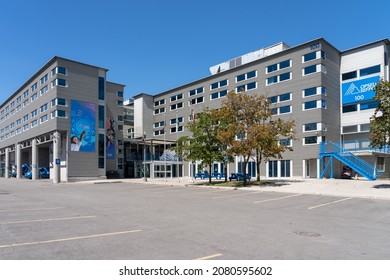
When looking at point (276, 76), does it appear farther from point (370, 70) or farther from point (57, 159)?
point (57, 159)

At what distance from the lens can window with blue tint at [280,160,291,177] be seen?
43.9 m

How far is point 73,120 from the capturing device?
48.9 meters

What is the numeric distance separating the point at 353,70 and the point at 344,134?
28.7 feet

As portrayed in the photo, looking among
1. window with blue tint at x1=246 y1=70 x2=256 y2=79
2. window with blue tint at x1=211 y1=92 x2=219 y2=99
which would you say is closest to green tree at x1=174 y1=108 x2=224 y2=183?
window with blue tint at x1=246 y1=70 x2=256 y2=79

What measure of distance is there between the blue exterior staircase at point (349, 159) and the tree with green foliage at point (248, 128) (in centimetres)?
769

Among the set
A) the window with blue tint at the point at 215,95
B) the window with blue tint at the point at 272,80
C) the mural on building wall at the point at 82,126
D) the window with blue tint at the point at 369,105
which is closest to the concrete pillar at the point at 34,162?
the mural on building wall at the point at 82,126

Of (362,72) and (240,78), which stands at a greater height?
(240,78)

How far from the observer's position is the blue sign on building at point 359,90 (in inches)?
1670

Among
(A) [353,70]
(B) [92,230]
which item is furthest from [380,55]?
(B) [92,230]

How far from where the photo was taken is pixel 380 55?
42.3 meters

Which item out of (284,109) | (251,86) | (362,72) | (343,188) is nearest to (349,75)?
(362,72)

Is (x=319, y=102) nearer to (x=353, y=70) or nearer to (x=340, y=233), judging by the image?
(x=353, y=70)

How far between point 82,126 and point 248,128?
29.7m

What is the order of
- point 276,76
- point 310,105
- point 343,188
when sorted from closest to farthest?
point 343,188 → point 310,105 → point 276,76
